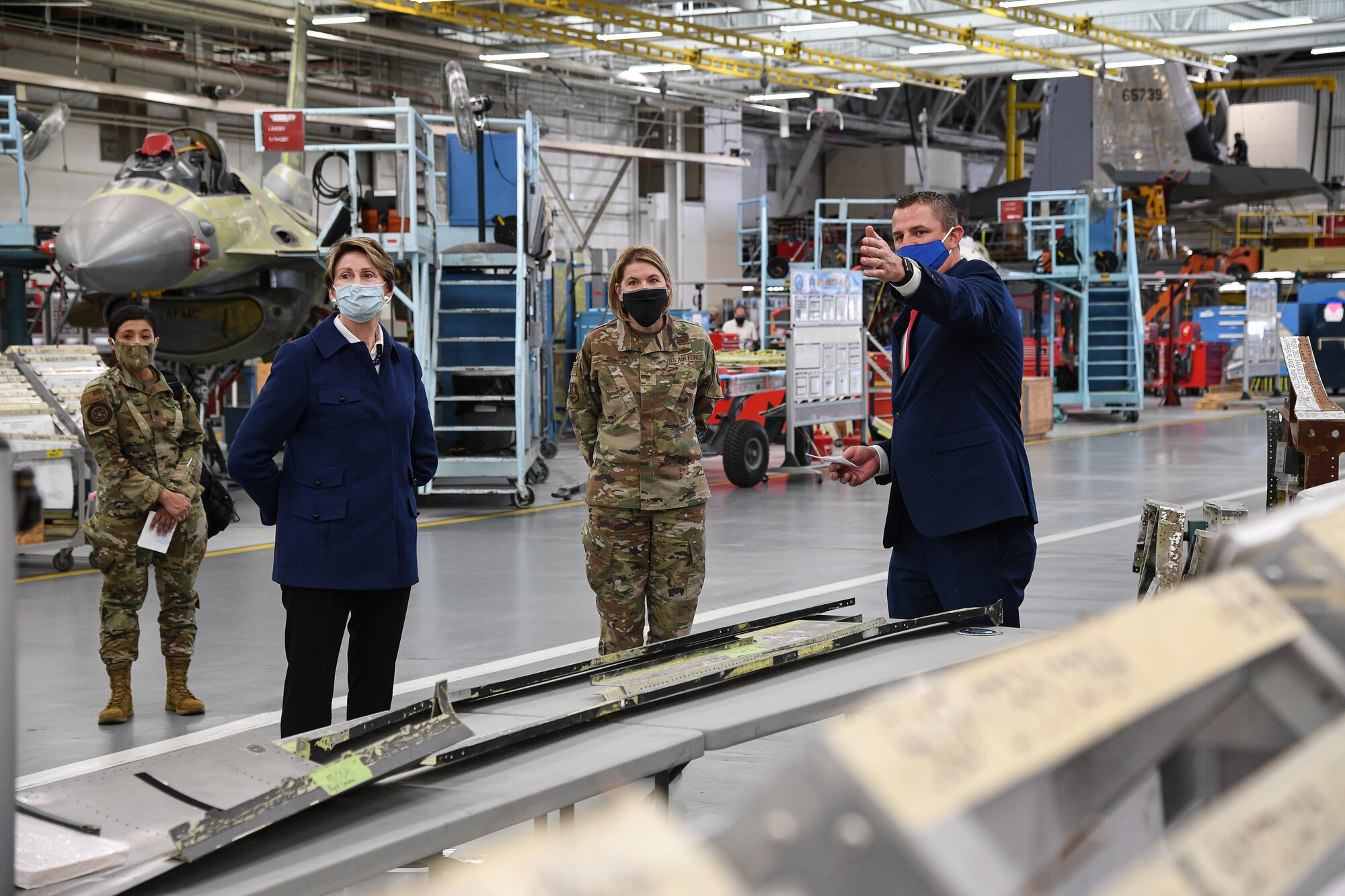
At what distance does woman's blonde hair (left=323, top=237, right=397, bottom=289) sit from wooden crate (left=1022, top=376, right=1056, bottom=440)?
14713 mm

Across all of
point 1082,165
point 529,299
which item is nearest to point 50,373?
point 529,299

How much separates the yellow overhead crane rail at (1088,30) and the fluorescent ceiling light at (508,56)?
23.4 ft

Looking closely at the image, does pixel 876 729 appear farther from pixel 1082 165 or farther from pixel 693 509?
pixel 1082 165

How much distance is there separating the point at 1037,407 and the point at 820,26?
28.8ft

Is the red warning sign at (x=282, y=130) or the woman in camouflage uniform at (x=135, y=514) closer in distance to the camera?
the woman in camouflage uniform at (x=135, y=514)

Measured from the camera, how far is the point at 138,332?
566 cm

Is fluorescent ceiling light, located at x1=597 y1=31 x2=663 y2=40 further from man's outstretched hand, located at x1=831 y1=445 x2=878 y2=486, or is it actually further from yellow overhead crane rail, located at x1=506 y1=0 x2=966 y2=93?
man's outstretched hand, located at x1=831 y1=445 x2=878 y2=486

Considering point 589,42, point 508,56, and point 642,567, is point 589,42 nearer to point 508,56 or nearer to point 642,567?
point 508,56

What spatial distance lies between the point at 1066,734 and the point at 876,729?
13cm

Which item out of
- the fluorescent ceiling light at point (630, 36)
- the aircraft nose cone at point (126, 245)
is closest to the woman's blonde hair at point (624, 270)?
the aircraft nose cone at point (126, 245)

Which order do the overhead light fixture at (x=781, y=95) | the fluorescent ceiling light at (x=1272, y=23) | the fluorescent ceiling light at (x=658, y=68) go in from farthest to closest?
the overhead light fixture at (x=781, y=95), the fluorescent ceiling light at (x=658, y=68), the fluorescent ceiling light at (x=1272, y=23)

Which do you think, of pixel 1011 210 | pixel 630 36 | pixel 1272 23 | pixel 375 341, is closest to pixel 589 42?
pixel 630 36

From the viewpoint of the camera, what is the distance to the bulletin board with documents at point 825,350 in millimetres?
12891

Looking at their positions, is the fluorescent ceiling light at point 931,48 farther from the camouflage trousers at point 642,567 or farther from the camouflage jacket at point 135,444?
the camouflage trousers at point 642,567
